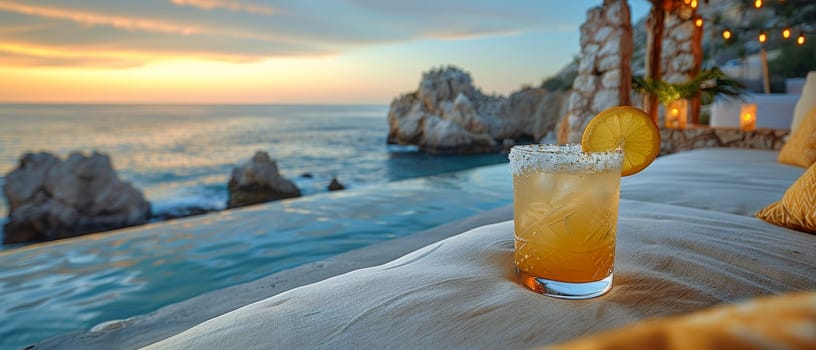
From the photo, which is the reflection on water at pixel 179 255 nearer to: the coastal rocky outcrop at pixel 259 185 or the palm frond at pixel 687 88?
the palm frond at pixel 687 88

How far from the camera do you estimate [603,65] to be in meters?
5.77

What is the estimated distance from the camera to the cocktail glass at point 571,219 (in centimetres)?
72

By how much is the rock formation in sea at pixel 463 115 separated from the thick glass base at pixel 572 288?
14.1 meters

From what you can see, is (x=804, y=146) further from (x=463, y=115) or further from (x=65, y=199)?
(x=463, y=115)

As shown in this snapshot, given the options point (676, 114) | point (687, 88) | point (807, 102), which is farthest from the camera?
point (676, 114)

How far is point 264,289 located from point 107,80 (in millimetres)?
15476

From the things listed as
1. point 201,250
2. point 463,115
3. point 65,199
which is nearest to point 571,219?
point 201,250

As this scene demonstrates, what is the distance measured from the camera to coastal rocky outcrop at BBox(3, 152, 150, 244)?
547 cm

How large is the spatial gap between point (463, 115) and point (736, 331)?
15.8 metres

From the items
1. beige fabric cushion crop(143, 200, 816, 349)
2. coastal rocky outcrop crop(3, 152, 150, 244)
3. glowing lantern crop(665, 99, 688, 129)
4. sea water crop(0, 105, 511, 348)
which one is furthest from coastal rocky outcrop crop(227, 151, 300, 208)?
beige fabric cushion crop(143, 200, 816, 349)

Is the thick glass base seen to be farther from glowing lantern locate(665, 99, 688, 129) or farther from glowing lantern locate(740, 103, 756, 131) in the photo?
glowing lantern locate(665, 99, 688, 129)

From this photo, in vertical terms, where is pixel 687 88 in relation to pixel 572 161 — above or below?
above

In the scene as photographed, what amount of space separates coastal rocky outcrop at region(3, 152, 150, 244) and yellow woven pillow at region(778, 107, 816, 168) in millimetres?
6686

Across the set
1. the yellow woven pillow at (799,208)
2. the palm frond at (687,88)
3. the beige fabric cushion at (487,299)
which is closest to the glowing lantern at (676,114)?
the palm frond at (687,88)
